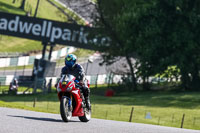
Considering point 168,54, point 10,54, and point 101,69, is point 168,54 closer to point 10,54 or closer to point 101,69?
point 101,69

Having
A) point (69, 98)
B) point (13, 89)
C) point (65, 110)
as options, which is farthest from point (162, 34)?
point (65, 110)

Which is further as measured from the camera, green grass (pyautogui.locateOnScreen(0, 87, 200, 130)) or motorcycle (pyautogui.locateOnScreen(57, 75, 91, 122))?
green grass (pyautogui.locateOnScreen(0, 87, 200, 130))

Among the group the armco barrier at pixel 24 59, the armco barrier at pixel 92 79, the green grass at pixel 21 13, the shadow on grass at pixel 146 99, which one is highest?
the green grass at pixel 21 13

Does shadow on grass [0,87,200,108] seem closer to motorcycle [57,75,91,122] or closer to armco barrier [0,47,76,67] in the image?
armco barrier [0,47,76,67]

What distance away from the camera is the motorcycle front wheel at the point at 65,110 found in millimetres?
11602

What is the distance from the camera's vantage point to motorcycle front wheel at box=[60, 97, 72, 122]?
11.6m

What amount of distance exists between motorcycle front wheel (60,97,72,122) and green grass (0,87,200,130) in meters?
11.0

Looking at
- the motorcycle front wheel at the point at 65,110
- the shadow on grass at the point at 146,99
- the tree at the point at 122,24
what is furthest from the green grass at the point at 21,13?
the motorcycle front wheel at the point at 65,110

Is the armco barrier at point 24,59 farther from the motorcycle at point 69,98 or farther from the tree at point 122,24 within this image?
the motorcycle at point 69,98

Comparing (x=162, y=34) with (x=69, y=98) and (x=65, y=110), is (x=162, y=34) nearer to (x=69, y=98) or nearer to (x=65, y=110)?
(x=69, y=98)

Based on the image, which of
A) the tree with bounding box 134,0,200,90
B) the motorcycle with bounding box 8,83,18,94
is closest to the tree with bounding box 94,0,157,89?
the tree with bounding box 134,0,200,90

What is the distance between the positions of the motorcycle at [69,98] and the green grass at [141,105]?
414 inches

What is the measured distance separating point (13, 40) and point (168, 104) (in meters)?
43.9

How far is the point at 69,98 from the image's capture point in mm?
12055
